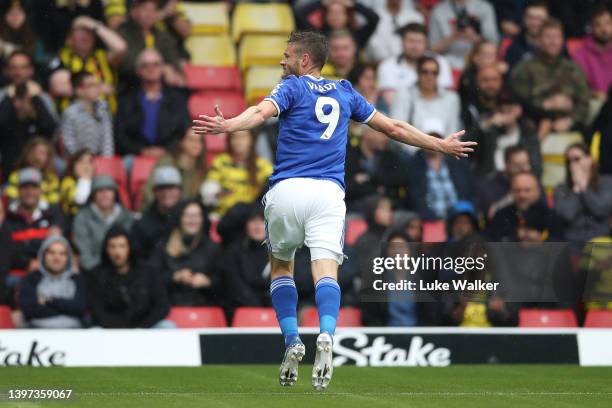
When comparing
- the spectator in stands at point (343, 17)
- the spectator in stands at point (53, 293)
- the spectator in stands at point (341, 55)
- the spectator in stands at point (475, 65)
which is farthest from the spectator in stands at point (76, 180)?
the spectator in stands at point (475, 65)

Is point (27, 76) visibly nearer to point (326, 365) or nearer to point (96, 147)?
point (96, 147)

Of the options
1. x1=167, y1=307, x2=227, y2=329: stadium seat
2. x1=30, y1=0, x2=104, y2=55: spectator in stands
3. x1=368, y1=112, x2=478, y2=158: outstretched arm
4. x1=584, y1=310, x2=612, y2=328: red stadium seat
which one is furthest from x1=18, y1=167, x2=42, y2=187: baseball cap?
x1=368, y1=112, x2=478, y2=158: outstretched arm

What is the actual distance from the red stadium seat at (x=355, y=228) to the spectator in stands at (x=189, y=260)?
A: 1600 mm

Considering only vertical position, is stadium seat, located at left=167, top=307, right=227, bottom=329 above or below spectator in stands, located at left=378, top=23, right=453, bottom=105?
below

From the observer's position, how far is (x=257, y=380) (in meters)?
10.4

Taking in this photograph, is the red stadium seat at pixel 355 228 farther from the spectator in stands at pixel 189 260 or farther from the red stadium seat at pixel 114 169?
the red stadium seat at pixel 114 169

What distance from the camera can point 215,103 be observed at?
17.2 metres

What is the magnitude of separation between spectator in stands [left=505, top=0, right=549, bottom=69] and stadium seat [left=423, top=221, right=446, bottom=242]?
12.0 ft

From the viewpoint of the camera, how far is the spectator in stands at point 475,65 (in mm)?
16938

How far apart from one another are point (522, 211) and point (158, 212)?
3955 millimetres

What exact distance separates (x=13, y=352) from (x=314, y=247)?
14.2ft

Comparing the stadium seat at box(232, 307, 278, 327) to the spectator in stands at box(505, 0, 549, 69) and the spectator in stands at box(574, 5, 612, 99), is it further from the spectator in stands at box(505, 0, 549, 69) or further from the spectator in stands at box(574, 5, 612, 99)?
the spectator in stands at box(574, 5, 612, 99)

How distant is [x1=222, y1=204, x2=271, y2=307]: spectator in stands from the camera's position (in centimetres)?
1373

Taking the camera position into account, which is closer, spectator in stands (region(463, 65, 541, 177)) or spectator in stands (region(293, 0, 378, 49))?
spectator in stands (region(463, 65, 541, 177))
